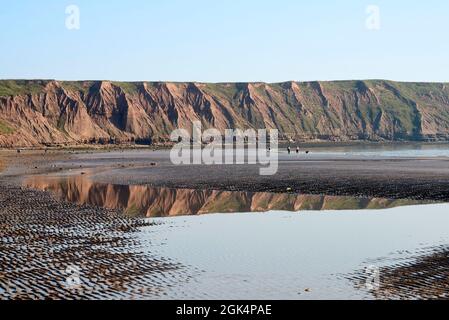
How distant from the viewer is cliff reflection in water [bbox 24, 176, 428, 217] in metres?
36.1

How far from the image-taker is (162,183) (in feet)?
177

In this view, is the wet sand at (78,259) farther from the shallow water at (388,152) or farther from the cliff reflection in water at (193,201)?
the shallow water at (388,152)

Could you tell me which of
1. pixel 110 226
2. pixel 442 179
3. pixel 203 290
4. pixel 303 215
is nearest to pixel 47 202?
pixel 110 226

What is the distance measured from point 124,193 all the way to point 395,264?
96.4ft

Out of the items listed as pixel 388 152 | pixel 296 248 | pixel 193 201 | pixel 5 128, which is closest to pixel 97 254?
pixel 296 248

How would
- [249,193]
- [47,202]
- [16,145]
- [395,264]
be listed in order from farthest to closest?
1. [16,145]
2. [249,193]
3. [47,202]
4. [395,264]

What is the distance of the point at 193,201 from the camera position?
40625mm

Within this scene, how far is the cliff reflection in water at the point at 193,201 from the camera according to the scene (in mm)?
36125

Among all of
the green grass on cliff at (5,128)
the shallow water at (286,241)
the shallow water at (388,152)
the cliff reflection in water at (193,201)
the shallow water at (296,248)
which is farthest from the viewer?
the green grass on cliff at (5,128)

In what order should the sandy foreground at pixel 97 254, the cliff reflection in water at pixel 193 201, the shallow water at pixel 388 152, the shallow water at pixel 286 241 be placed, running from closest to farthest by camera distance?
the sandy foreground at pixel 97 254
the shallow water at pixel 286 241
the cliff reflection in water at pixel 193 201
the shallow water at pixel 388 152

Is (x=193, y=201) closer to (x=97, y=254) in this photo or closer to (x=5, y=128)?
(x=97, y=254)

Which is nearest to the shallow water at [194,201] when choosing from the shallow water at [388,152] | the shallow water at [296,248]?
the shallow water at [296,248]

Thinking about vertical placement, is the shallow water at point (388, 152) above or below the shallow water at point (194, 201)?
above

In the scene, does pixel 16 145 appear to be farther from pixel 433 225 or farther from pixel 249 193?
pixel 433 225
